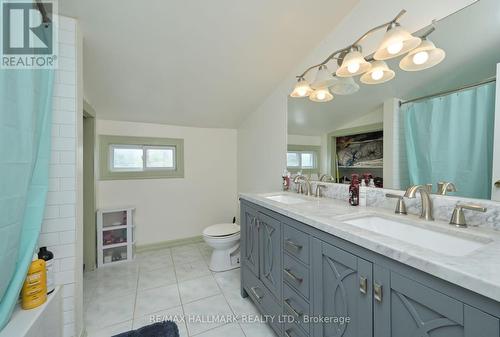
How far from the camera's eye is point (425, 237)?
94cm

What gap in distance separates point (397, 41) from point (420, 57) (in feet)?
0.55

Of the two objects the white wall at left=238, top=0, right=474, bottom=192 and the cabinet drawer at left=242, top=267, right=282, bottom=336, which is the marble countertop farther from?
the white wall at left=238, top=0, right=474, bottom=192

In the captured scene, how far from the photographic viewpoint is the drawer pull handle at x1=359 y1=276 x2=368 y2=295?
772 millimetres

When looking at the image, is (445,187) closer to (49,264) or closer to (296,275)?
(296,275)

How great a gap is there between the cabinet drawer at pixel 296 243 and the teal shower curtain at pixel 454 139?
0.75 metres

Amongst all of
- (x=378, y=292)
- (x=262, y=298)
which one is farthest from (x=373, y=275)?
(x=262, y=298)

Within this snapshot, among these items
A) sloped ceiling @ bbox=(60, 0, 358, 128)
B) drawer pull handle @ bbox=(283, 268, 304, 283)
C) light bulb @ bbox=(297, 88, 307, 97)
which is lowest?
drawer pull handle @ bbox=(283, 268, 304, 283)

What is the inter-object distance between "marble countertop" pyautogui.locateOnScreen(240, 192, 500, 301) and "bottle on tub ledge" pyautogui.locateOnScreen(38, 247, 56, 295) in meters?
1.47

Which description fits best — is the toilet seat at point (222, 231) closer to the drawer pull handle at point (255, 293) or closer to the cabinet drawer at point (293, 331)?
the drawer pull handle at point (255, 293)

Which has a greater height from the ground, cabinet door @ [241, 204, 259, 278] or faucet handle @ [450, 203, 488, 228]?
faucet handle @ [450, 203, 488, 228]

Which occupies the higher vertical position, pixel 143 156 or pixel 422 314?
pixel 143 156

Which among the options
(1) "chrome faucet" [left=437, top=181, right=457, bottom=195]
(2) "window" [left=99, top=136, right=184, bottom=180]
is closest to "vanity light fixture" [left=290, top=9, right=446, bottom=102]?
(1) "chrome faucet" [left=437, top=181, right=457, bottom=195]

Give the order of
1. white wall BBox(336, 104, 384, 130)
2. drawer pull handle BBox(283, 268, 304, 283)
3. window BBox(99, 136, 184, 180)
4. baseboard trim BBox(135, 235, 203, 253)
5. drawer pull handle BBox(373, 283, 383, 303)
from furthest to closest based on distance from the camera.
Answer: baseboard trim BBox(135, 235, 203, 253) < window BBox(99, 136, 184, 180) < white wall BBox(336, 104, 384, 130) < drawer pull handle BBox(283, 268, 304, 283) < drawer pull handle BBox(373, 283, 383, 303)

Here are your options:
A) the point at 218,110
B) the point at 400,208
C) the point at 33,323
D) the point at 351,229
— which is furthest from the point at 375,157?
the point at 33,323
